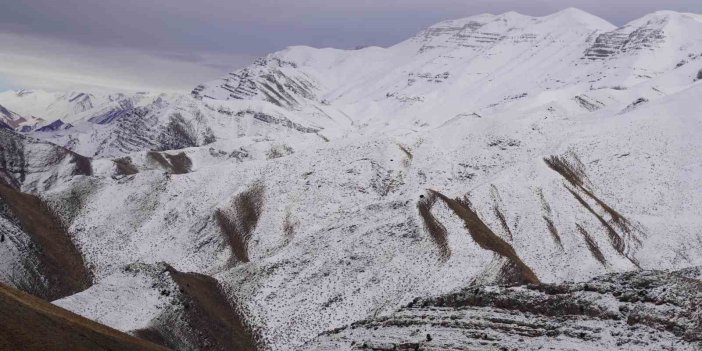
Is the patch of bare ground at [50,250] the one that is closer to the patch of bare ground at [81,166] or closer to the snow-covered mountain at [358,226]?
the snow-covered mountain at [358,226]

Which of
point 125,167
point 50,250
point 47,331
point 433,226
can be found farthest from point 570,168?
point 125,167

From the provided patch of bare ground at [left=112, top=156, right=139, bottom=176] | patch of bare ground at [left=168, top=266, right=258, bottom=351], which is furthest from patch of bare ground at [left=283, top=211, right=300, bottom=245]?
patch of bare ground at [left=112, top=156, right=139, bottom=176]

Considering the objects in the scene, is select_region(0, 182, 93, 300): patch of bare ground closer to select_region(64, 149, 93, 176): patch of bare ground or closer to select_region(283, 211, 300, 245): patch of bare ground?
select_region(283, 211, 300, 245): patch of bare ground

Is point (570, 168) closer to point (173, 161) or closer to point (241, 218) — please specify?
point (241, 218)

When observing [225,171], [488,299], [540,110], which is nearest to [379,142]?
[225,171]

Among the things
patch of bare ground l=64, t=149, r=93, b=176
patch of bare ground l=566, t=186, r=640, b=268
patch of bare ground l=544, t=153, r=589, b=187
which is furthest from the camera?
patch of bare ground l=64, t=149, r=93, b=176

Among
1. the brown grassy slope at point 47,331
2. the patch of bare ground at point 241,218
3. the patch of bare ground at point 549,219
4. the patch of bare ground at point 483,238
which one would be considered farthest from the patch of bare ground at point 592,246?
the brown grassy slope at point 47,331
